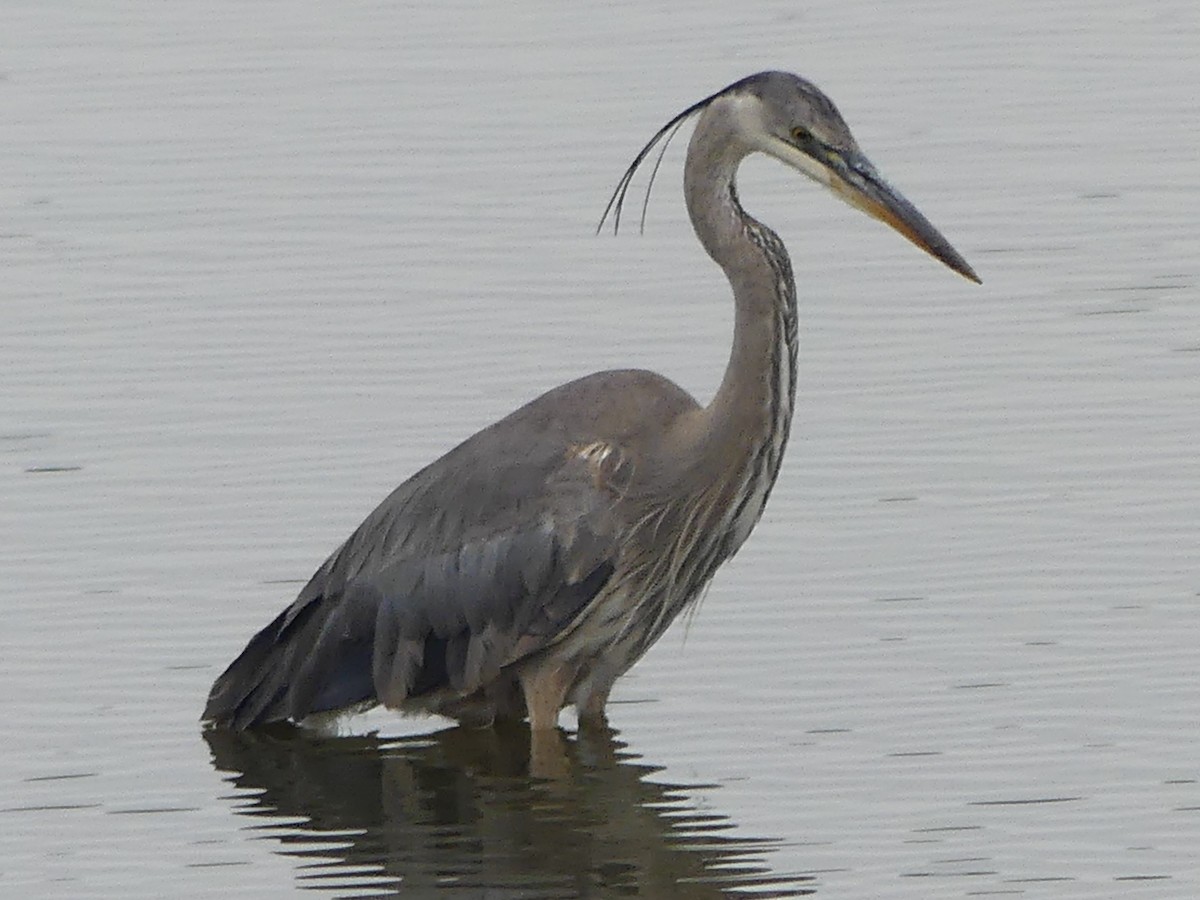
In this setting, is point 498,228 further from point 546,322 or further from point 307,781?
point 307,781

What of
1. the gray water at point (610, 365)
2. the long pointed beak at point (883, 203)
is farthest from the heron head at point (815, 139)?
the gray water at point (610, 365)

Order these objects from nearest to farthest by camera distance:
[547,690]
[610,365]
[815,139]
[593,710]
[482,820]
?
[482,820]
[815,139]
[547,690]
[593,710]
[610,365]

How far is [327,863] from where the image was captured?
30.5ft

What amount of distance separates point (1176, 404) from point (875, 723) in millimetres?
3245

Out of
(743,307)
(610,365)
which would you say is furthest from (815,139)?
(610,365)

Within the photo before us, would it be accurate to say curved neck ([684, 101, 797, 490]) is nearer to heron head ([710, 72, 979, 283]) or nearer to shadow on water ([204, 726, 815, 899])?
heron head ([710, 72, 979, 283])

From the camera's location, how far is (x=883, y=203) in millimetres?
9703

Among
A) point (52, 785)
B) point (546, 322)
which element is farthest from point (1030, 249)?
point (52, 785)

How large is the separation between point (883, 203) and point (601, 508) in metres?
1.28

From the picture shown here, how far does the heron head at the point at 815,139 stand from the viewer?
31.8 feet

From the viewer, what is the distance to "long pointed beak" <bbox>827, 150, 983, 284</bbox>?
966 centimetres

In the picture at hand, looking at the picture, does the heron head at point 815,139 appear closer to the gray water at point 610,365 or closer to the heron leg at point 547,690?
the gray water at point 610,365

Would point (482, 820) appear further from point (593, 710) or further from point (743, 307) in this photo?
point (743, 307)

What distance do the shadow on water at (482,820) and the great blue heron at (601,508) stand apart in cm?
18
